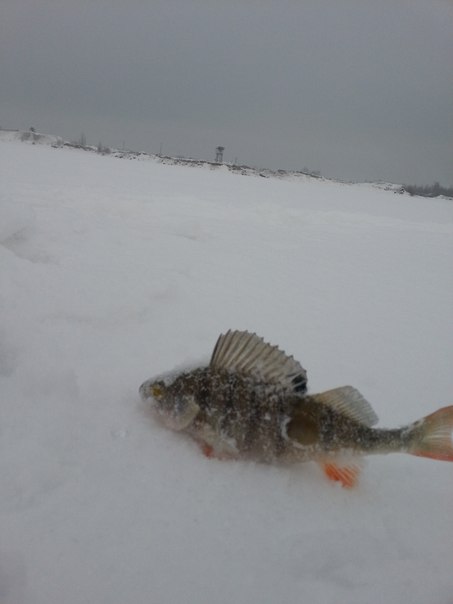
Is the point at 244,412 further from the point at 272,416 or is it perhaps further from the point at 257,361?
the point at 257,361

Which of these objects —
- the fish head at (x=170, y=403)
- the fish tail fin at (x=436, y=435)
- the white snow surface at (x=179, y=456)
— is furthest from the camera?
the fish head at (x=170, y=403)

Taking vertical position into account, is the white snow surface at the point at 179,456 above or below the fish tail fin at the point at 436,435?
below

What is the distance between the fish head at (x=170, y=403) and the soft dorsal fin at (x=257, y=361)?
0.73ft

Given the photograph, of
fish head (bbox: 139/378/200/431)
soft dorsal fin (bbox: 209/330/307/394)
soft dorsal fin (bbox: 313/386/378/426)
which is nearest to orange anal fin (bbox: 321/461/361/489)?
soft dorsal fin (bbox: 313/386/378/426)

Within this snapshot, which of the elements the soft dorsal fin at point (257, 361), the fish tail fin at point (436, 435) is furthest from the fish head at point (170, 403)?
the fish tail fin at point (436, 435)

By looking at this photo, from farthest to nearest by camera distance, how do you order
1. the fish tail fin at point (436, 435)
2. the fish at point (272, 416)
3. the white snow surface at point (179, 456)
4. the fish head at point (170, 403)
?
the fish head at point (170, 403)
the fish at point (272, 416)
the fish tail fin at point (436, 435)
the white snow surface at point (179, 456)

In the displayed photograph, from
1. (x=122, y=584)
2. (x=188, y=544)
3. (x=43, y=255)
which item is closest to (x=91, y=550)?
(x=122, y=584)

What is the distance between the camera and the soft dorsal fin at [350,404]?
2.18m

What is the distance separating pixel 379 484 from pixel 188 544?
985 millimetres

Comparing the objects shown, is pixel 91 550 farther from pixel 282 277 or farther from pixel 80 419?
pixel 282 277

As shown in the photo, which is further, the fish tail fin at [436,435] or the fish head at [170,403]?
the fish head at [170,403]

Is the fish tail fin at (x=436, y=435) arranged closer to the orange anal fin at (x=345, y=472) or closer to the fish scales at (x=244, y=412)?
the orange anal fin at (x=345, y=472)

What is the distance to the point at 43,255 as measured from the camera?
4578mm

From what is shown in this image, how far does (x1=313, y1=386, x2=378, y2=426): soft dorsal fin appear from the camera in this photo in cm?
218
